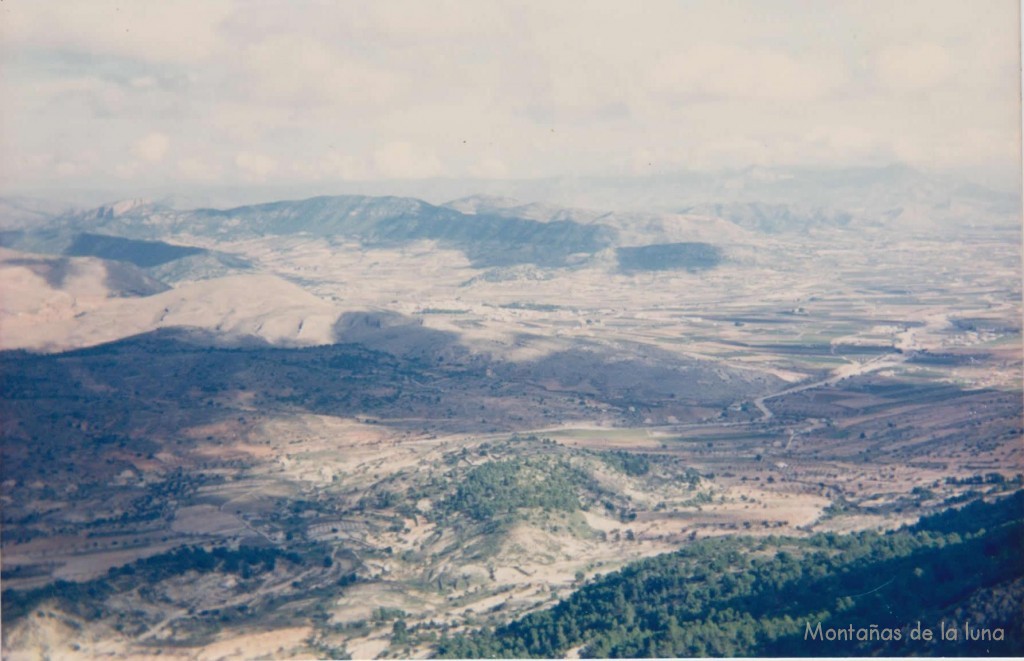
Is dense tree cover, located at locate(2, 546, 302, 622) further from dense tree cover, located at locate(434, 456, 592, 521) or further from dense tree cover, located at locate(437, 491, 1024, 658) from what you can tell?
dense tree cover, located at locate(437, 491, 1024, 658)

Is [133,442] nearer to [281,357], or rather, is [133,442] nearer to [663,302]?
[281,357]

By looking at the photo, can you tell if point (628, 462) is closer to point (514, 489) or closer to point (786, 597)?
point (514, 489)

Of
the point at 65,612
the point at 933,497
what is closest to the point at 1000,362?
the point at 933,497

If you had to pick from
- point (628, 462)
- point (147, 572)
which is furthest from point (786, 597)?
point (628, 462)

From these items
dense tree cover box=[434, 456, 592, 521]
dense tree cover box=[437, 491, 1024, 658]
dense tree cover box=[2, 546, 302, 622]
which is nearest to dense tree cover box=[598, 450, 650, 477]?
dense tree cover box=[434, 456, 592, 521]

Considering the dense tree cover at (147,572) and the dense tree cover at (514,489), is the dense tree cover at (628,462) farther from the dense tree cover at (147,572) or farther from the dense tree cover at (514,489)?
the dense tree cover at (147,572)

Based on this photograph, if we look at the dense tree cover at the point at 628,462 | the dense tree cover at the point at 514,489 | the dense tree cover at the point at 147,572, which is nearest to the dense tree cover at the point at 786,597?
the dense tree cover at the point at 514,489

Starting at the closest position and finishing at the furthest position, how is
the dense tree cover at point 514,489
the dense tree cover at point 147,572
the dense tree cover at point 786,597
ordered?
the dense tree cover at point 786,597, the dense tree cover at point 147,572, the dense tree cover at point 514,489
